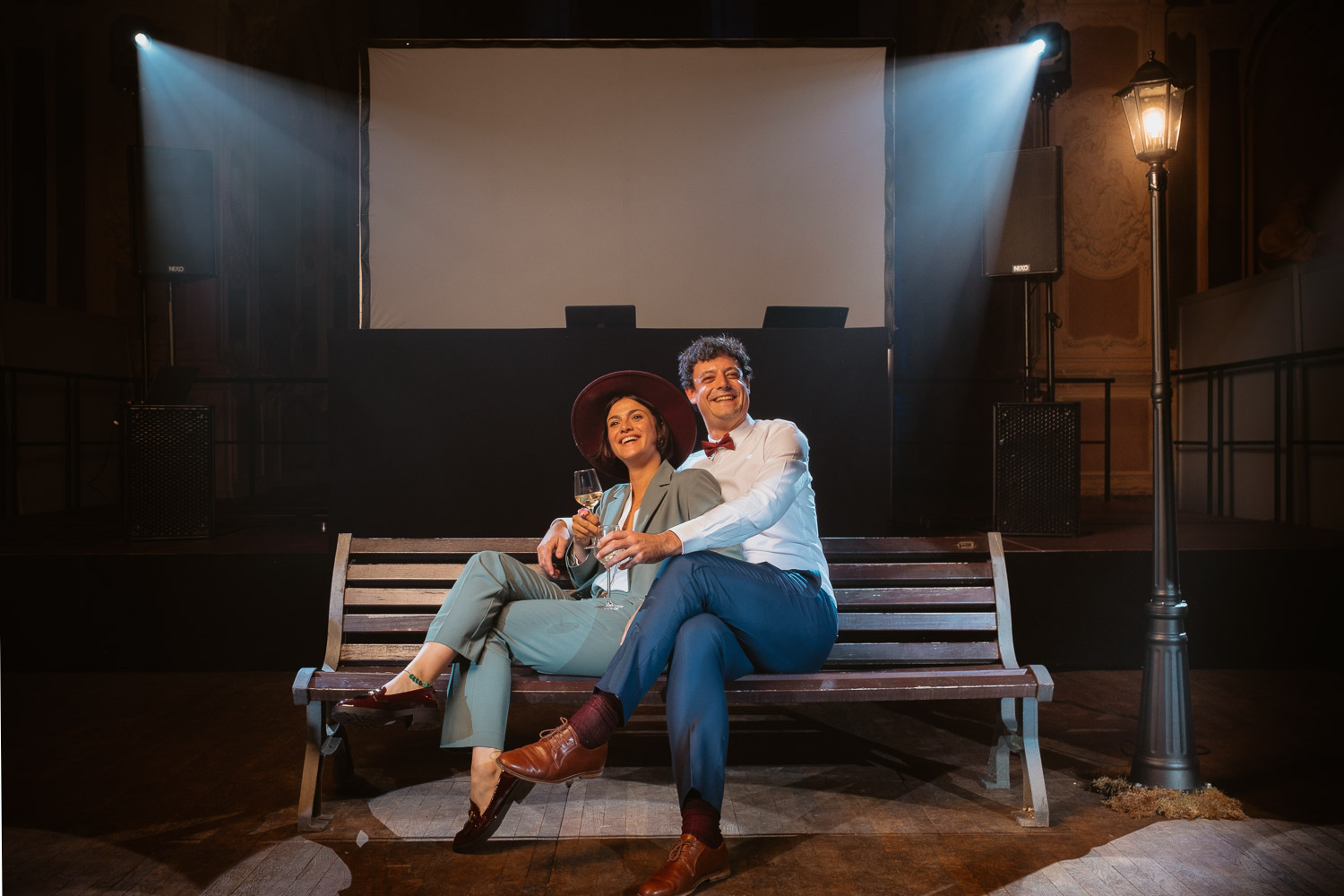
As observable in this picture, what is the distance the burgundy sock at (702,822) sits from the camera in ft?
7.33

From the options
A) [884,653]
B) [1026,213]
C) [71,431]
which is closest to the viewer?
[884,653]

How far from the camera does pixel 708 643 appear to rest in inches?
94.7

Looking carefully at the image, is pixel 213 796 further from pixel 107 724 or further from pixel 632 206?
pixel 632 206

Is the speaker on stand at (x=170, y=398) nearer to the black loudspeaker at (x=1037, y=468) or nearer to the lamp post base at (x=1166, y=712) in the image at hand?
the black loudspeaker at (x=1037, y=468)

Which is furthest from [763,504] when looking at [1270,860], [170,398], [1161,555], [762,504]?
[170,398]

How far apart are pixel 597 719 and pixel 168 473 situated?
3.85 meters

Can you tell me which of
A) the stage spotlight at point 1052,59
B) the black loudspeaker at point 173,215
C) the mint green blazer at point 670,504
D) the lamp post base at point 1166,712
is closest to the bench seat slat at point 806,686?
the mint green blazer at point 670,504

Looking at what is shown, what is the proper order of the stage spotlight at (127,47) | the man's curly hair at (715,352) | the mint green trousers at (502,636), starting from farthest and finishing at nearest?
1. the stage spotlight at (127,47)
2. the man's curly hair at (715,352)
3. the mint green trousers at (502,636)

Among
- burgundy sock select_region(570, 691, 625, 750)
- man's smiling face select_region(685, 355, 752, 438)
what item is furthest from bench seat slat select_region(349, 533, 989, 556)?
burgundy sock select_region(570, 691, 625, 750)

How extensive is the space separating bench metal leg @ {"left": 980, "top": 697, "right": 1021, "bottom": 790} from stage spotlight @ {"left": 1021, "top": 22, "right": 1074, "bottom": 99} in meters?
5.12

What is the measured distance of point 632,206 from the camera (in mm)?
6035

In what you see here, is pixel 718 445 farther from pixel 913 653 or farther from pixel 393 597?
pixel 393 597

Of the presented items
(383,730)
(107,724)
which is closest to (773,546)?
(383,730)

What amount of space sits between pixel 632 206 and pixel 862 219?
55.5 inches
